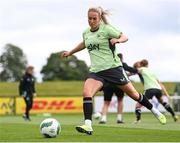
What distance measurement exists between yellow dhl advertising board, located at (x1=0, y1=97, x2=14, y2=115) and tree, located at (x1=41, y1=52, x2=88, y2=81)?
92501 mm

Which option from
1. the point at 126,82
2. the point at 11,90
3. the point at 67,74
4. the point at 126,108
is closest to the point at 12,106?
the point at 126,108

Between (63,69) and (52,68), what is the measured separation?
252 centimetres

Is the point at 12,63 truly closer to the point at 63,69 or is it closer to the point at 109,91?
the point at 63,69

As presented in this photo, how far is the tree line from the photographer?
133 metres

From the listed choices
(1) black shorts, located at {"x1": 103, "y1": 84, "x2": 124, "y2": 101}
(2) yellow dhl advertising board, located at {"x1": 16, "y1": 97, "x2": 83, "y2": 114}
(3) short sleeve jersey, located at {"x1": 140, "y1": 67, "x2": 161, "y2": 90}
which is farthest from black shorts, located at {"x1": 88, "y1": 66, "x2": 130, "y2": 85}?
(2) yellow dhl advertising board, located at {"x1": 16, "y1": 97, "x2": 83, "y2": 114}

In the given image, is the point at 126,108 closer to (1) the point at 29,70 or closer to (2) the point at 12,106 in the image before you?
(2) the point at 12,106

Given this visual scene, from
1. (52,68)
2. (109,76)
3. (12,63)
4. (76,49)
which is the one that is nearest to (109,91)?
(76,49)

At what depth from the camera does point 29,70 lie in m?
23.1

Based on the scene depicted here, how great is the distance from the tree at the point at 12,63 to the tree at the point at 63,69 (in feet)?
18.3

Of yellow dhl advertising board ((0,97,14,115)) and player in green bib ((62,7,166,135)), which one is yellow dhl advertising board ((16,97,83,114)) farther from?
player in green bib ((62,7,166,135))

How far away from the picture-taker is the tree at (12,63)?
133500mm

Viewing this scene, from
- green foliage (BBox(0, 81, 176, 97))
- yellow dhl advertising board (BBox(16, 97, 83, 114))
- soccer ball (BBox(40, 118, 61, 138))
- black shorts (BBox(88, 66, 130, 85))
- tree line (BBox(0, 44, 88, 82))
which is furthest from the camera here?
tree line (BBox(0, 44, 88, 82))

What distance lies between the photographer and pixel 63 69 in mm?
135000

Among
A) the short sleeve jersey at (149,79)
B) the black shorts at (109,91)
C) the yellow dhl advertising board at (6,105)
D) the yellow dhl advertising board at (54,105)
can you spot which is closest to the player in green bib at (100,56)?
the short sleeve jersey at (149,79)
